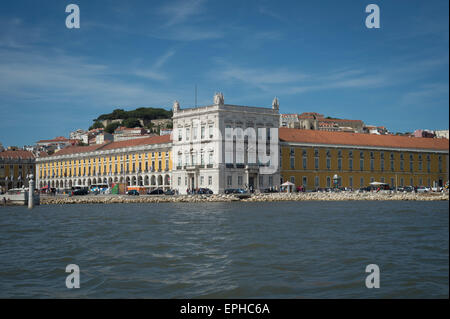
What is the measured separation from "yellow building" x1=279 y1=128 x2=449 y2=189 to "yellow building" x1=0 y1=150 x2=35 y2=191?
47.8 metres

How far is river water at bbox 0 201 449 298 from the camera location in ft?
31.1

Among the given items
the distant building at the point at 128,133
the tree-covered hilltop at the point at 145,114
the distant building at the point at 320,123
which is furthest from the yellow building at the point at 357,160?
the tree-covered hilltop at the point at 145,114

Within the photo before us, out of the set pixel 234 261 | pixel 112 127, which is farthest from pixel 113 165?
pixel 112 127

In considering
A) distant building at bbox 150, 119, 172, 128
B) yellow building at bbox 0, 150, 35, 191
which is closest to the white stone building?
yellow building at bbox 0, 150, 35, 191

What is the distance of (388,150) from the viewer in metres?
68.9

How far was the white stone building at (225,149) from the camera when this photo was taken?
195 feet

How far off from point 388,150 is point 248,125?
18.3 metres

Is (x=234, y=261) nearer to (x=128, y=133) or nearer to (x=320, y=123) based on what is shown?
(x=128, y=133)

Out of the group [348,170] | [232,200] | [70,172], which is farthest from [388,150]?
A: [70,172]

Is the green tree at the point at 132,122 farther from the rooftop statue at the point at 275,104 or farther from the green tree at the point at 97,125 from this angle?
the rooftop statue at the point at 275,104

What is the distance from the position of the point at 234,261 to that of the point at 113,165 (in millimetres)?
65557

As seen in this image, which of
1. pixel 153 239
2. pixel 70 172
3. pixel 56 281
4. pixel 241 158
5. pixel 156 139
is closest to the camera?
Result: pixel 56 281

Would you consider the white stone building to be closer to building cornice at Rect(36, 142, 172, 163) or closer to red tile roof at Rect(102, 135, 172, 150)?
building cornice at Rect(36, 142, 172, 163)
